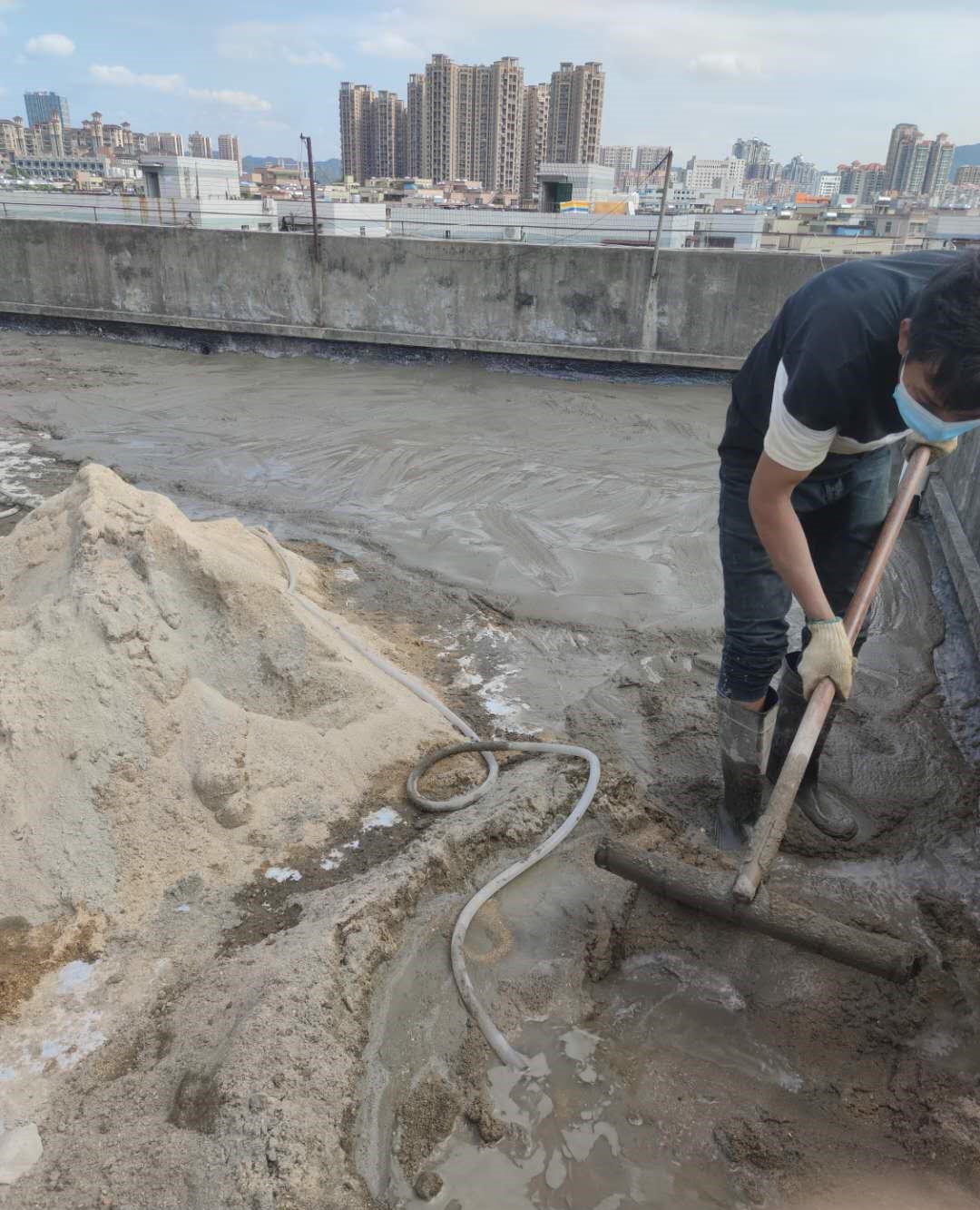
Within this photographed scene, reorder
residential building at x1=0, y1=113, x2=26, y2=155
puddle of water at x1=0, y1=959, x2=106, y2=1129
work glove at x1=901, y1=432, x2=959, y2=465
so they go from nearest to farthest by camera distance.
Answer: puddle of water at x1=0, y1=959, x2=106, y2=1129 < work glove at x1=901, y1=432, x2=959, y2=465 < residential building at x1=0, y1=113, x2=26, y2=155

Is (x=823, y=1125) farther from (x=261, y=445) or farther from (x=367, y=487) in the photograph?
(x=261, y=445)

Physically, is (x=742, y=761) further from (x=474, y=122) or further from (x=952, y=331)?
(x=474, y=122)

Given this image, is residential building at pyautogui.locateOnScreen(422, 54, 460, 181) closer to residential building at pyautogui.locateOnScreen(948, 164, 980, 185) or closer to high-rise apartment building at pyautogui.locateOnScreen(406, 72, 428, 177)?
high-rise apartment building at pyautogui.locateOnScreen(406, 72, 428, 177)

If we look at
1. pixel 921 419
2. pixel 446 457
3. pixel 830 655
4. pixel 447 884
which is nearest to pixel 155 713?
pixel 447 884

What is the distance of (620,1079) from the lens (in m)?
1.84

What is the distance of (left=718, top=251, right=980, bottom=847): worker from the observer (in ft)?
5.64

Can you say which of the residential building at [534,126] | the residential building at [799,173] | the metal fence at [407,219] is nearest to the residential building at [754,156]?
the residential building at [799,173]

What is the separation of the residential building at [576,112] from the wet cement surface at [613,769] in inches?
3131

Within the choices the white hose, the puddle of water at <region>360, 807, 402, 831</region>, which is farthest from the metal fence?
the puddle of water at <region>360, 807, 402, 831</region>

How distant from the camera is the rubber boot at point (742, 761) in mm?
2547

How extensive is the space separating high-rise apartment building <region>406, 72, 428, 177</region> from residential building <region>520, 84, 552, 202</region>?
11099 mm

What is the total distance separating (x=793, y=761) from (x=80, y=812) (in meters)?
1.95

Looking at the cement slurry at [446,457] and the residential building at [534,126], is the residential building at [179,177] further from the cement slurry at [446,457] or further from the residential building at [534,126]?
the residential building at [534,126]

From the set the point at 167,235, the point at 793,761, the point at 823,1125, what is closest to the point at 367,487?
the point at 793,761
